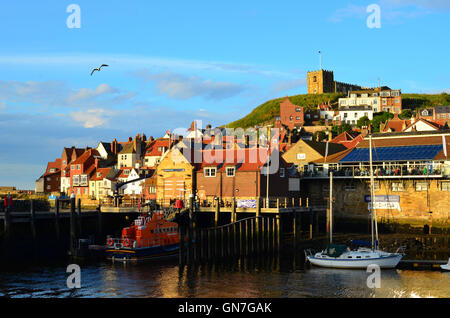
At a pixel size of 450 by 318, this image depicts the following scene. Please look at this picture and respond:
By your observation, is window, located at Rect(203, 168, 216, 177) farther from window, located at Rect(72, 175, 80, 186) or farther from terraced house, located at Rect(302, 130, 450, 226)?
window, located at Rect(72, 175, 80, 186)

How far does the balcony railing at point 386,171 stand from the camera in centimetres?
6425

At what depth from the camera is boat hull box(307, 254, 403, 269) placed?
149 ft

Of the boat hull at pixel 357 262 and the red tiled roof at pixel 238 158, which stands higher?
the red tiled roof at pixel 238 158

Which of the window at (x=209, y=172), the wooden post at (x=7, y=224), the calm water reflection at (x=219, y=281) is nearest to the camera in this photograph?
the calm water reflection at (x=219, y=281)

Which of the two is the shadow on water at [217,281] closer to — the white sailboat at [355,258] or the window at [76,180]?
the white sailboat at [355,258]

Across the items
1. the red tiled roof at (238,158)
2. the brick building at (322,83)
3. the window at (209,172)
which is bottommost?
the window at (209,172)

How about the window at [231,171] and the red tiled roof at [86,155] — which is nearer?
the window at [231,171]

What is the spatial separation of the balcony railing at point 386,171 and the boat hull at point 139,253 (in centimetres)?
2796

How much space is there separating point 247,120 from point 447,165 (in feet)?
412

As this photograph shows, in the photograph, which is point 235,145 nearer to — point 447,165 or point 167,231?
point 167,231

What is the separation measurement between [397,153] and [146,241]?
35.9m

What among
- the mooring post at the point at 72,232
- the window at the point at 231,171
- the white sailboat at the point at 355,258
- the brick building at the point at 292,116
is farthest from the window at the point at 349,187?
the brick building at the point at 292,116

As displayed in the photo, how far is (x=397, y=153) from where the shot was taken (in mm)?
69750

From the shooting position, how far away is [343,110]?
15212 centimetres
